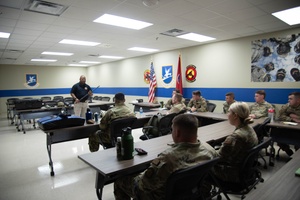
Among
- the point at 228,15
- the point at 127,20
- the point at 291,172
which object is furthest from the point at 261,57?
the point at 291,172

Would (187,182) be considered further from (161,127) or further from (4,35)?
(4,35)

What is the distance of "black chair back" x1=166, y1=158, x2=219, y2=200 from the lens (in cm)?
119

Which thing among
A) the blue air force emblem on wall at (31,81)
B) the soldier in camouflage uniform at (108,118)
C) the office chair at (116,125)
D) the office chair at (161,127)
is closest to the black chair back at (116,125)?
the office chair at (116,125)

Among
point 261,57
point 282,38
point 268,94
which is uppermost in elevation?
point 282,38

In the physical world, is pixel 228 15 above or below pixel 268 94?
above

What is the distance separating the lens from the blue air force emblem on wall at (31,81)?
11.7 m

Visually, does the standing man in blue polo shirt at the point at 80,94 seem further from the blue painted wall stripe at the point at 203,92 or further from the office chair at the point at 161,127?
the blue painted wall stripe at the point at 203,92

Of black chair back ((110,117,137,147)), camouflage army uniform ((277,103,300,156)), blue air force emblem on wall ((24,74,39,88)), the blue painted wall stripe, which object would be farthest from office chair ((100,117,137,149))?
blue air force emblem on wall ((24,74,39,88))

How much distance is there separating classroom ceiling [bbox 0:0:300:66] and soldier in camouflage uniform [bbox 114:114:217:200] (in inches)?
95.8

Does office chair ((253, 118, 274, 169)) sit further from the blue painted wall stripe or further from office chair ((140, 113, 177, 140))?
the blue painted wall stripe

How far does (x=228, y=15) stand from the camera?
3.77 m

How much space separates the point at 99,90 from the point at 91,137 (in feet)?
31.5

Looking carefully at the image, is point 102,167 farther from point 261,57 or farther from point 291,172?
point 261,57

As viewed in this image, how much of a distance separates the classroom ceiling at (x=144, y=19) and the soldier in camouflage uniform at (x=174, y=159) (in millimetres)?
2434
